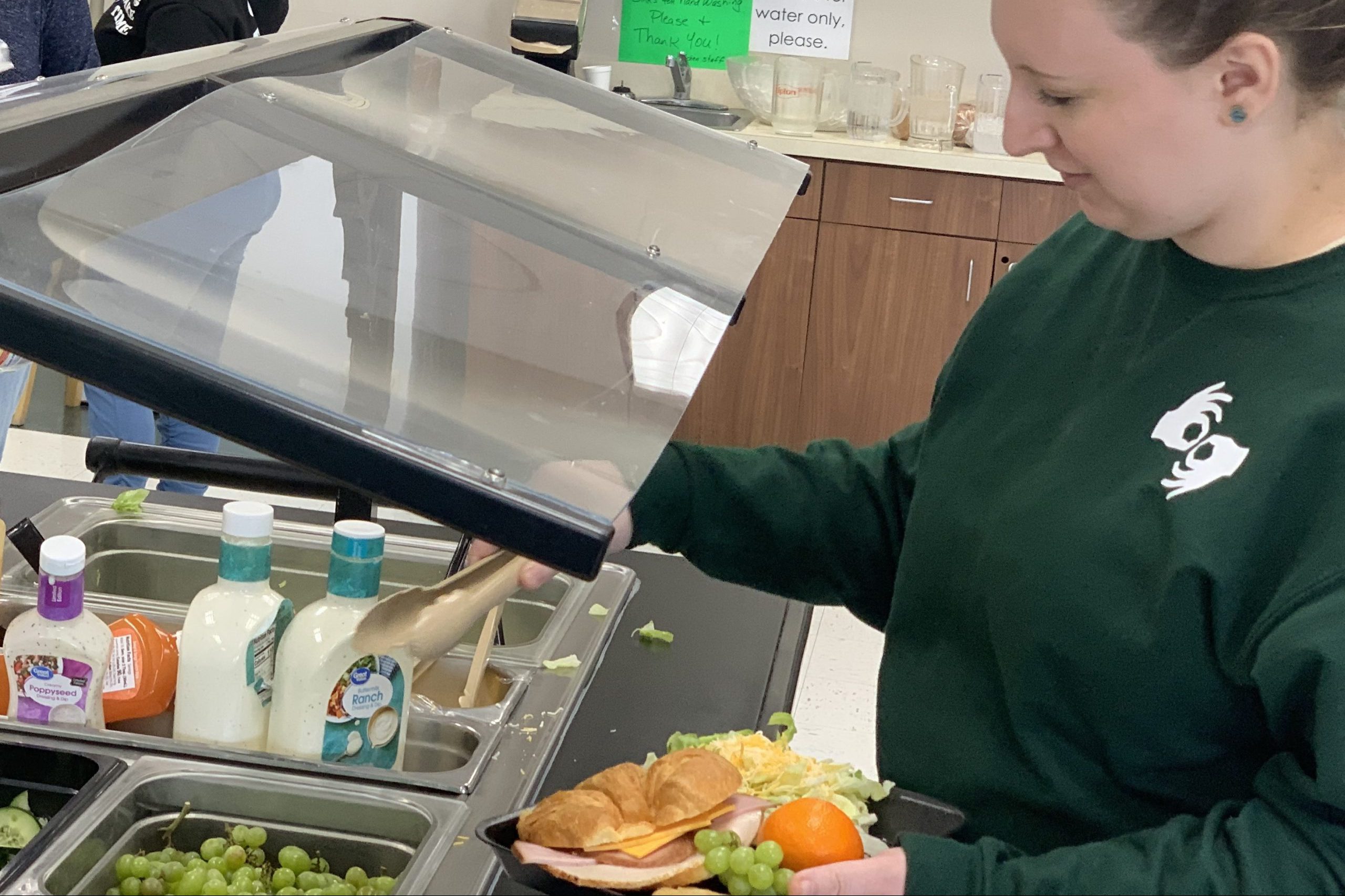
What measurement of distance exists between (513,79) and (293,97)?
0.45 metres

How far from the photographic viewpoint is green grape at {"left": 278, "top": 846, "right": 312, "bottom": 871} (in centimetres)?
104

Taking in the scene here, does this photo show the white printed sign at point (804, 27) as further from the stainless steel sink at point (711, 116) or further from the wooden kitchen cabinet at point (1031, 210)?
the wooden kitchen cabinet at point (1031, 210)

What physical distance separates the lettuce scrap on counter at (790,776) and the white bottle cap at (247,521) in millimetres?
365

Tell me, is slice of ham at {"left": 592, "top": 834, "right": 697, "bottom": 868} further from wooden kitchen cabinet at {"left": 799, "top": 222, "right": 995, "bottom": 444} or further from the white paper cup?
the white paper cup

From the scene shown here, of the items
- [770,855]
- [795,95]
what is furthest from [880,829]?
[795,95]

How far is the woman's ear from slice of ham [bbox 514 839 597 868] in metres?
0.64

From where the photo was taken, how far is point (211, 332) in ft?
2.69

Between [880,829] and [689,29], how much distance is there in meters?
4.17

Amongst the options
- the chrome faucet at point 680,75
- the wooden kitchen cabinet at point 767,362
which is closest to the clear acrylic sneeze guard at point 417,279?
the wooden kitchen cabinet at point 767,362

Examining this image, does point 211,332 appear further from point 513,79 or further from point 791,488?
point 513,79

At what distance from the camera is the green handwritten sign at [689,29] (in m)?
4.79

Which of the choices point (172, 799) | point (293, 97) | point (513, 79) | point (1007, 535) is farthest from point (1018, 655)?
point (513, 79)

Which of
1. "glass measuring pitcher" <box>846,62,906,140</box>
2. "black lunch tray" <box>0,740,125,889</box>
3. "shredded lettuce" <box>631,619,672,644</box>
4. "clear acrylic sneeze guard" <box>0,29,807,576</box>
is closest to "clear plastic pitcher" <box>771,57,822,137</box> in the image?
"glass measuring pitcher" <box>846,62,906,140</box>

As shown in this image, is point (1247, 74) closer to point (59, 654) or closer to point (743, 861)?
point (743, 861)
